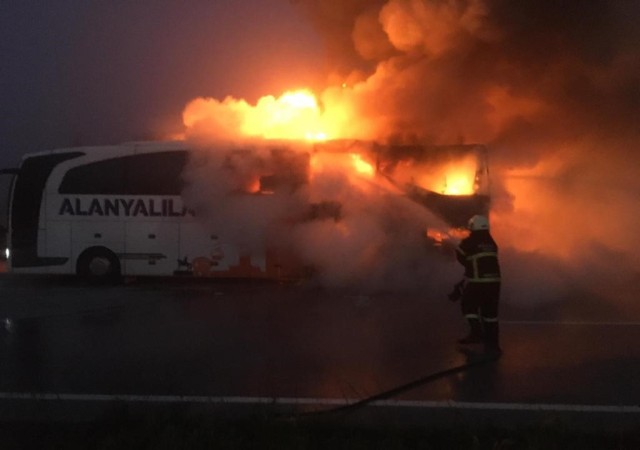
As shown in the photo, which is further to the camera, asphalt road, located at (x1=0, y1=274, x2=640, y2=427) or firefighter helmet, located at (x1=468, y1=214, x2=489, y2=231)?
firefighter helmet, located at (x1=468, y1=214, x2=489, y2=231)

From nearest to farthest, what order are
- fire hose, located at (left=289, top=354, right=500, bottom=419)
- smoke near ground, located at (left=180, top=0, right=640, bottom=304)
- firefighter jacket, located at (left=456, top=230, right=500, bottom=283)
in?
fire hose, located at (left=289, top=354, right=500, bottom=419) < firefighter jacket, located at (left=456, top=230, right=500, bottom=283) < smoke near ground, located at (left=180, top=0, right=640, bottom=304)

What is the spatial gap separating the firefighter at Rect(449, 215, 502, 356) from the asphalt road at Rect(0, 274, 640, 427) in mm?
313

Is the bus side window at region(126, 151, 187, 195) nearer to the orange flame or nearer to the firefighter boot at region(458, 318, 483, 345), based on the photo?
the orange flame

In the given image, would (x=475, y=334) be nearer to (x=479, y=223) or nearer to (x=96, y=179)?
(x=479, y=223)

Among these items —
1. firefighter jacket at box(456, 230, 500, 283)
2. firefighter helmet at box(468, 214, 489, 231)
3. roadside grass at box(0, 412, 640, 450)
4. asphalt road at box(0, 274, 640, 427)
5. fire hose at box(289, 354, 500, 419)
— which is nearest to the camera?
roadside grass at box(0, 412, 640, 450)

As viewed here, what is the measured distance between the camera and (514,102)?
14.6 meters

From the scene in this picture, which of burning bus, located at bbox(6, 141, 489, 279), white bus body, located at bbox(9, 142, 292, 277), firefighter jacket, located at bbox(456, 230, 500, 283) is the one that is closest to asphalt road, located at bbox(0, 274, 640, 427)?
firefighter jacket, located at bbox(456, 230, 500, 283)

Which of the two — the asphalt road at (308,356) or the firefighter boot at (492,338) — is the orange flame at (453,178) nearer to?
the asphalt road at (308,356)

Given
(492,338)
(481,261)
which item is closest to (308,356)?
(492,338)

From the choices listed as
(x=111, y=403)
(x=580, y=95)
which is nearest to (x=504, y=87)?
(x=580, y=95)

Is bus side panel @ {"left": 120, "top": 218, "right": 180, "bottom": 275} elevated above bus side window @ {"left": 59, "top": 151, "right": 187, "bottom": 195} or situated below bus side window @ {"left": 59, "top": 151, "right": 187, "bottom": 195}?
below

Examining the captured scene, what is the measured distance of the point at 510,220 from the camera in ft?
46.1

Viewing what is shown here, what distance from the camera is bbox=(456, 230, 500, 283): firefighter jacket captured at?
8.59 m

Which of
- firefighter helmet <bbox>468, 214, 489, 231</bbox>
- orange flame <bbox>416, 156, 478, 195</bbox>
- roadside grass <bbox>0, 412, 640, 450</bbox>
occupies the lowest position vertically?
roadside grass <bbox>0, 412, 640, 450</bbox>
